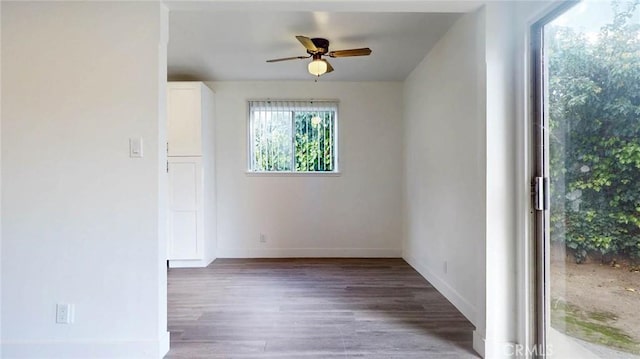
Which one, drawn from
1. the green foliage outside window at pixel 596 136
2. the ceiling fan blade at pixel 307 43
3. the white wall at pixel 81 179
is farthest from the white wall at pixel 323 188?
the green foliage outside window at pixel 596 136

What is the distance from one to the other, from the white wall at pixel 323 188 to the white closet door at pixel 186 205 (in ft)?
1.69

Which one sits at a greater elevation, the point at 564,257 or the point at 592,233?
the point at 592,233

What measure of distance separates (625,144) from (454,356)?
57.6 inches

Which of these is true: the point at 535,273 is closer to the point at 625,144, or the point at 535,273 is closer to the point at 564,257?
the point at 564,257

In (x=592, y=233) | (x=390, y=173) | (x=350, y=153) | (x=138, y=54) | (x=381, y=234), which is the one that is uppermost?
(x=138, y=54)

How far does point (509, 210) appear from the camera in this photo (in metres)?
1.98

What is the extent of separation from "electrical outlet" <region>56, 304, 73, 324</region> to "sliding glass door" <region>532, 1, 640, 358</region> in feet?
8.89

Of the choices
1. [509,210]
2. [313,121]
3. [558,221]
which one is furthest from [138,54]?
[313,121]

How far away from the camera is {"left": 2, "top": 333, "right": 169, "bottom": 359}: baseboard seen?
→ 1964mm

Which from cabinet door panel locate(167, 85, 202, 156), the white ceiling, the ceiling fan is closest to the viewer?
the white ceiling

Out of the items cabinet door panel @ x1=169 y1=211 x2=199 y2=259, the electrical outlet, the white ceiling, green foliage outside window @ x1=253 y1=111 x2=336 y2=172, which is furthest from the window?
the electrical outlet

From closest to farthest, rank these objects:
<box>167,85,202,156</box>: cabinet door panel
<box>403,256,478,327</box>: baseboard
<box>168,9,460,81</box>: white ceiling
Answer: <box>403,256,478,327</box>: baseboard
<box>168,9,460,81</box>: white ceiling
<box>167,85,202,156</box>: cabinet door panel

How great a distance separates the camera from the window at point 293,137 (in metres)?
4.62

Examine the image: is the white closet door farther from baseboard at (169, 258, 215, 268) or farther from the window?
the window
